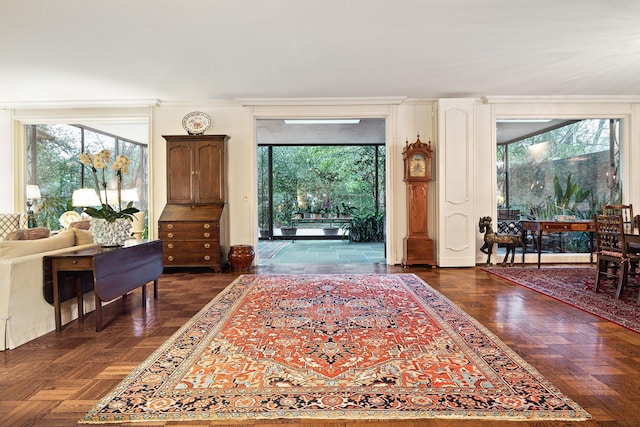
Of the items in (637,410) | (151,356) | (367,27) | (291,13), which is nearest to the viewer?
(637,410)

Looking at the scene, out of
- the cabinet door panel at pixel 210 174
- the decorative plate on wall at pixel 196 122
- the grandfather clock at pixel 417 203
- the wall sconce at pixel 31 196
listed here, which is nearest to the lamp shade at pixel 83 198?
the wall sconce at pixel 31 196

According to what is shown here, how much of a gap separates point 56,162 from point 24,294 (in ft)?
18.6

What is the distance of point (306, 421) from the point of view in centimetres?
157

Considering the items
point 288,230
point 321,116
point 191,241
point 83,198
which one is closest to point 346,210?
point 288,230

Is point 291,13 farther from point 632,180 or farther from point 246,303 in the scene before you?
point 632,180

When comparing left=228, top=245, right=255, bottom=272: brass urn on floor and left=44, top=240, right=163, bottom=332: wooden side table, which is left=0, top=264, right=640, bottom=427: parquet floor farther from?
left=228, top=245, right=255, bottom=272: brass urn on floor

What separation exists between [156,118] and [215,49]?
246cm

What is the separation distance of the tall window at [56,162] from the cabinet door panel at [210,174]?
9.83 feet

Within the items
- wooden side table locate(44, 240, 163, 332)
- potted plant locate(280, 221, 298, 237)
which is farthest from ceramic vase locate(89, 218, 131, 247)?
potted plant locate(280, 221, 298, 237)

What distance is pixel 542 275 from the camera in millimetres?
4855

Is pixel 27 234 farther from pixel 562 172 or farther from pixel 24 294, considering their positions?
pixel 562 172

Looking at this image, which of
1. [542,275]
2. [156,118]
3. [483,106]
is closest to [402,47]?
[483,106]

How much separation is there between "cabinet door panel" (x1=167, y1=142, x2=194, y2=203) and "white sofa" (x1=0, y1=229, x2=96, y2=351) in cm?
260

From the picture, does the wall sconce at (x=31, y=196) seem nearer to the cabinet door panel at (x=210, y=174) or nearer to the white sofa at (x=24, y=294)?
the cabinet door panel at (x=210, y=174)
